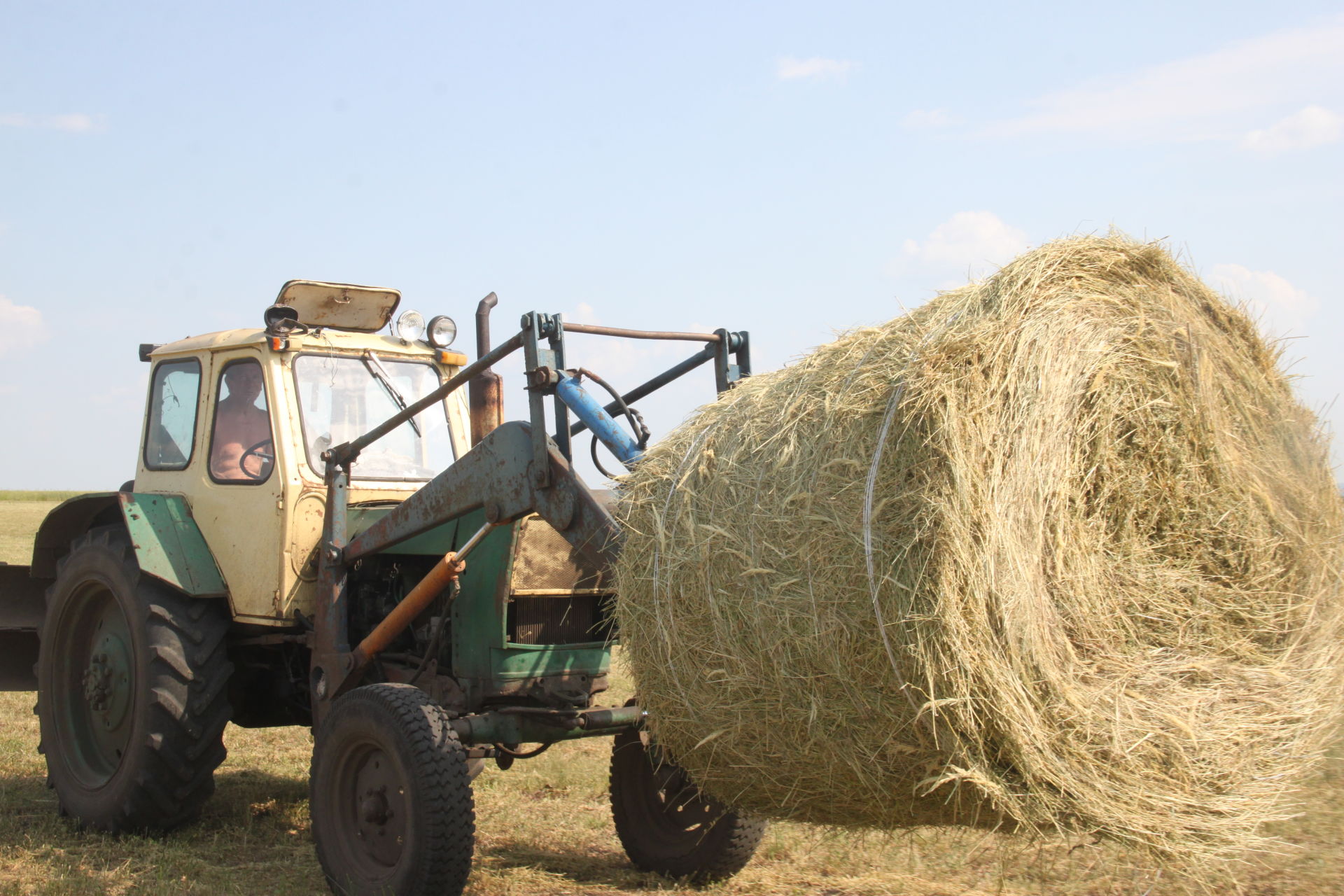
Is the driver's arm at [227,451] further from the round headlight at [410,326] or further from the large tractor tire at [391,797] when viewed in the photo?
the large tractor tire at [391,797]

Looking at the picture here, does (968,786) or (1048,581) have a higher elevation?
(1048,581)

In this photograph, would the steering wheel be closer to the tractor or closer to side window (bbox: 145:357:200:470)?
the tractor

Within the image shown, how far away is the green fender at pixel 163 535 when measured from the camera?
5598 millimetres

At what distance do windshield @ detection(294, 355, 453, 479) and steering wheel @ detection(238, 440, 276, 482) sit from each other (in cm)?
17

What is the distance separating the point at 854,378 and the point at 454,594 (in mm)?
2498

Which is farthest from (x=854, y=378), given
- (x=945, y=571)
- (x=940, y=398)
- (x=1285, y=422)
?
(x=1285, y=422)

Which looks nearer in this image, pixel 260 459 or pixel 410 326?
pixel 260 459

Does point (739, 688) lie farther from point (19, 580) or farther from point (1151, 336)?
point (19, 580)

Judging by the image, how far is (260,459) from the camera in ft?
18.9

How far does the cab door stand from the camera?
18.3 feet

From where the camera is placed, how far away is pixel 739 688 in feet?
11.6

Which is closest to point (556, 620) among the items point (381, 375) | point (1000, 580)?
point (381, 375)

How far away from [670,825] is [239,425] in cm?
277

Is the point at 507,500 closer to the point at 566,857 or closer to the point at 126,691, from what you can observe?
the point at 566,857
